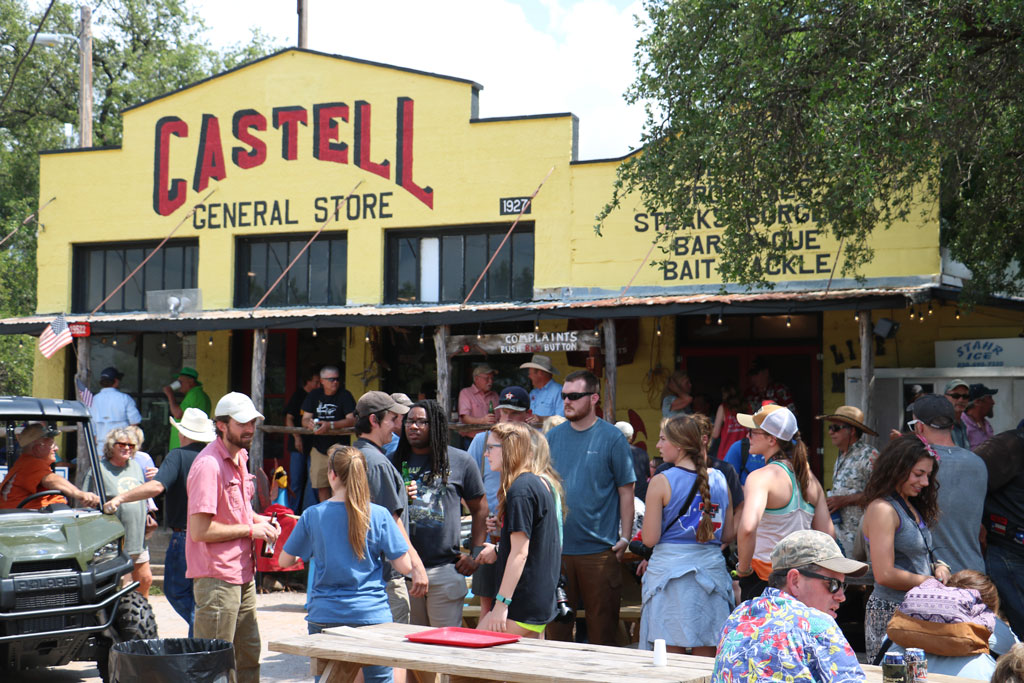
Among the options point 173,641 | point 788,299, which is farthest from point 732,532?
point 788,299

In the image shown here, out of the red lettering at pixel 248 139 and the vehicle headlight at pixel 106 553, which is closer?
the vehicle headlight at pixel 106 553

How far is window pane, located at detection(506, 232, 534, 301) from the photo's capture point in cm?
1541

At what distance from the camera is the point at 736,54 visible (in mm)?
10945

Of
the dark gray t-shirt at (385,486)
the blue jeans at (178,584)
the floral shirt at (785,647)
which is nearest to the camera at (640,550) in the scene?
the dark gray t-shirt at (385,486)

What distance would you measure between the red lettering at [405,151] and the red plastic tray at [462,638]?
10.9 m

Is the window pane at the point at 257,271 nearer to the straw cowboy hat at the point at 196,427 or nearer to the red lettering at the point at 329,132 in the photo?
the red lettering at the point at 329,132

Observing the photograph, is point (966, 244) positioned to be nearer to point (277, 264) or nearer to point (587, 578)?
point (587, 578)

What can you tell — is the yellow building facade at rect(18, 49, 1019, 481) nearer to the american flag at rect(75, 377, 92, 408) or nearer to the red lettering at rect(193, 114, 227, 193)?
the red lettering at rect(193, 114, 227, 193)

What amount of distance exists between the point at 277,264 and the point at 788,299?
26.1 feet

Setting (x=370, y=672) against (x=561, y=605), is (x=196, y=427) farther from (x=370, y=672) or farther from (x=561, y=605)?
(x=561, y=605)

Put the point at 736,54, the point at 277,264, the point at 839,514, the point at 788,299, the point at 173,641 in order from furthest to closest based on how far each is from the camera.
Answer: the point at 277,264
the point at 788,299
the point at 736,54
the point at 839,514
the point at 173,641

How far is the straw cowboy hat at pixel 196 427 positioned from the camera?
313 inches

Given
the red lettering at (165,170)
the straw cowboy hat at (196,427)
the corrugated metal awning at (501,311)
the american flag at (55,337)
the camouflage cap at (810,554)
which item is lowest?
the camouflage cap at (810,554)

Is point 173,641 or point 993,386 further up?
point 993,386
